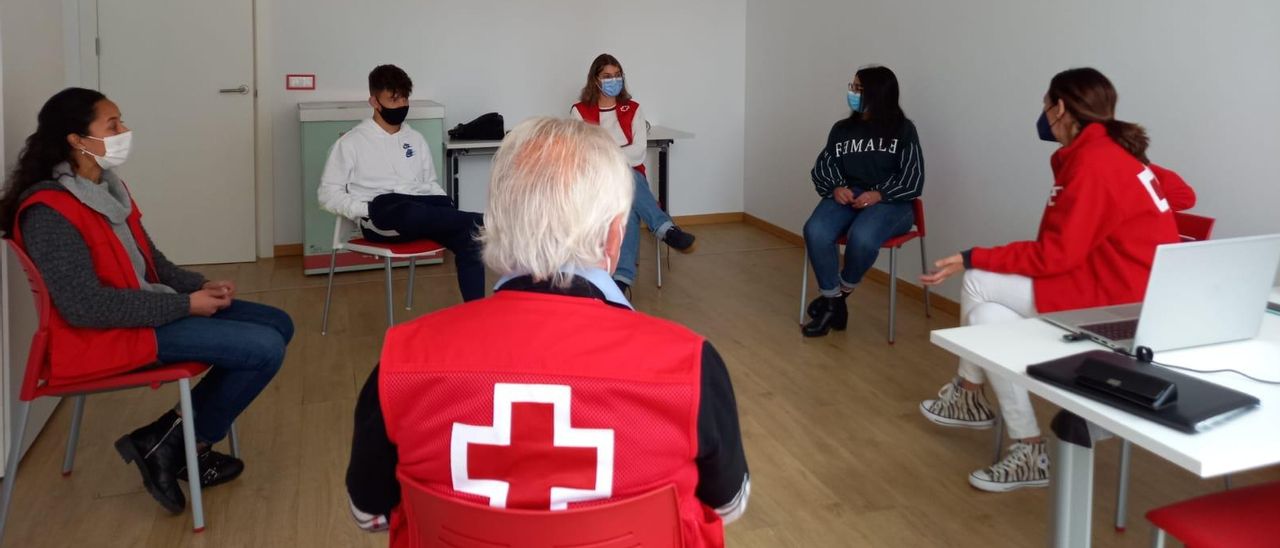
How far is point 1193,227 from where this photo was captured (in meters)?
3.17

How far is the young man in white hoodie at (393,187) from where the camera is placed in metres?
4.20

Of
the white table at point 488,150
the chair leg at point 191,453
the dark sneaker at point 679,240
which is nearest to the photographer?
A: the chair leg at point 191,453

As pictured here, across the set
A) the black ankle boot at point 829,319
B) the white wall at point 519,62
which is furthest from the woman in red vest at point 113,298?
the white wall at point 519,62

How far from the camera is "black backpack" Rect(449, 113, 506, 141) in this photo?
6.00 m

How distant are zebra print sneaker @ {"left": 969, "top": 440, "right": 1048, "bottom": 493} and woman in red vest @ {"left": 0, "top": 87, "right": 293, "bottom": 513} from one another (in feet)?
6.62

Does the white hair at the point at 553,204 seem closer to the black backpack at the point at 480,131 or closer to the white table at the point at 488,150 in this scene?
the white table at the point at 488,150

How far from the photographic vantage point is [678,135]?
623 centimetres

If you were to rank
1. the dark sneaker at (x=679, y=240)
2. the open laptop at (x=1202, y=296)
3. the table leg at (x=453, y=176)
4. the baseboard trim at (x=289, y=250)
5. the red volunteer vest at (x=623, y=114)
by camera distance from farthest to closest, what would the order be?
the baseboard trim at (x=289, y=250)
the table leg at (x=453, y=176)
the red volunteer vest at (x=623, y=114)
the dark sneaker at (x=679, y=240)
the open laptop at (x=1202, y=296)

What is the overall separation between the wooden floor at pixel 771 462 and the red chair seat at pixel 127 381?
409 millimetres

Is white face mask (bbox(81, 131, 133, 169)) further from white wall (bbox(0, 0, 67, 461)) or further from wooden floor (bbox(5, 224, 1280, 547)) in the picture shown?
wooden floor (bbox(5, 224, 1280, 547))

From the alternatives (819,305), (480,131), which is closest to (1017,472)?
(819,305)

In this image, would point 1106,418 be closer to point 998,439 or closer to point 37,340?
point 998,439

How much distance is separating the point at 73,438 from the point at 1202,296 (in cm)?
292

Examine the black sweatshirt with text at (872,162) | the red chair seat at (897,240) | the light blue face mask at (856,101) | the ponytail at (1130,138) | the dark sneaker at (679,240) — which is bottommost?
the dark sneaker at (679,240)
